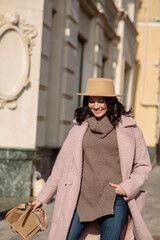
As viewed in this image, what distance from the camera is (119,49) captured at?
18.6 metres

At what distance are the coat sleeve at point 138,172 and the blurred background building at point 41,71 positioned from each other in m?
5.62

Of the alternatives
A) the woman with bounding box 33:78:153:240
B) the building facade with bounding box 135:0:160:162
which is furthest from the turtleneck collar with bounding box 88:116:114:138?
the building facade with bounding box 135:0:160:162

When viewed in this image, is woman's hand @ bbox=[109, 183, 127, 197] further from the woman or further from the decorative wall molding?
the decorative wall molding

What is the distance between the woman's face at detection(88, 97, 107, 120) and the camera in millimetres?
3914

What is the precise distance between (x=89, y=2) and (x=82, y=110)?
9.49 metres

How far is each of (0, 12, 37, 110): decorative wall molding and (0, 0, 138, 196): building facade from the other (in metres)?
0.02

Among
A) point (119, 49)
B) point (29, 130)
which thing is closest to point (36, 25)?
point (29, 130)

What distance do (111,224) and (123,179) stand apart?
312 mm

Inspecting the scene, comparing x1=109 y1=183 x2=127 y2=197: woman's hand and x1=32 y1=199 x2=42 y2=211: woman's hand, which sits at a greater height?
x1=109 y1=183 x2=127 y2=197: woman's hand

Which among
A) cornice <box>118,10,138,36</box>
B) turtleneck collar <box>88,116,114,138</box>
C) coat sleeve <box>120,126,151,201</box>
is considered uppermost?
cornice <box>118,10,138,36</box>

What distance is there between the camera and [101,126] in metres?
3.85

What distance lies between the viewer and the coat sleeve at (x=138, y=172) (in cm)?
376

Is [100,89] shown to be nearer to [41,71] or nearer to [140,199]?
[140,199]

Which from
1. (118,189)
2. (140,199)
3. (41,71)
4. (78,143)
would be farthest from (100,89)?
(41,71)
